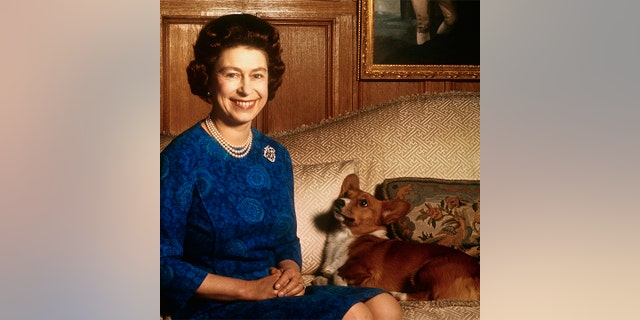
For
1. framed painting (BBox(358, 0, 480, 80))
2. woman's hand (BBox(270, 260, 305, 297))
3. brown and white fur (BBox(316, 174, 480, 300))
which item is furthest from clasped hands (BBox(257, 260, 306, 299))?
framed painting (BBox(358, 0, 480, 80))

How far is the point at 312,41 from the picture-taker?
427 cm

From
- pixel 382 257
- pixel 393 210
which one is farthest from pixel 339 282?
pixel 393 210

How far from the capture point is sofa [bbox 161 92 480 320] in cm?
417

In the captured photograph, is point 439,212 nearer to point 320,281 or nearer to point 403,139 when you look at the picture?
point 403,139

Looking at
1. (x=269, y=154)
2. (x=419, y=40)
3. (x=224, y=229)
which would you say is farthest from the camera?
(x=419, y=40)

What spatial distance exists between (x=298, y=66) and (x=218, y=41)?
1.03 ft

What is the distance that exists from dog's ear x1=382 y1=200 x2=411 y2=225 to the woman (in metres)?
0.27

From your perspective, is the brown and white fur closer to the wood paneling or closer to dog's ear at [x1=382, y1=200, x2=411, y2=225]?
dog's ear at [x1=382, y1=200, x2=411, y2=225]

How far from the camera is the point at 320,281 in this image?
4.14 meters

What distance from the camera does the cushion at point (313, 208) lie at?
164 inches

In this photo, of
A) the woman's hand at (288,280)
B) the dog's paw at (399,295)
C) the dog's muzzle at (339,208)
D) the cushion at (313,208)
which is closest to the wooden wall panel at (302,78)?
the cushion at (313,208)
